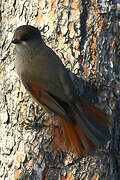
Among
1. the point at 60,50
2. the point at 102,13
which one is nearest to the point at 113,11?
the point at 102,13

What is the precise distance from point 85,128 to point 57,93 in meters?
0.48

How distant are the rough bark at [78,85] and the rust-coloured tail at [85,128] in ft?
0.29

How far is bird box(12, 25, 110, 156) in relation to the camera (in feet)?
15.4

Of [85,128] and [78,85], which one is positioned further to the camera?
[78,85]

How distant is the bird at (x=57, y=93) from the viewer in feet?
15.4

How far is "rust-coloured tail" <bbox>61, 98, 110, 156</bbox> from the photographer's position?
464cm

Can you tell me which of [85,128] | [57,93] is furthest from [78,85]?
[85,128]

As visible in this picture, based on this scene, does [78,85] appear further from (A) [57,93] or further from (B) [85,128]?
(B) [85,128]

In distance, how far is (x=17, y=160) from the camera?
4.76 metres

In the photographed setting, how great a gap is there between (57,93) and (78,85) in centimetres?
23

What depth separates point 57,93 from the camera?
4875 millimetres

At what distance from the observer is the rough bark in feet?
15.4

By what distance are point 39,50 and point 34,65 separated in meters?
0.16

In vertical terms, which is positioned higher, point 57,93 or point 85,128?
point 57,93
